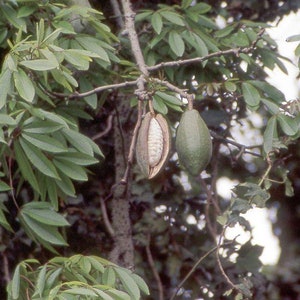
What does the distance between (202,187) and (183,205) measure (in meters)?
0.13

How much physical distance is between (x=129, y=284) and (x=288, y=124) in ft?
1.78

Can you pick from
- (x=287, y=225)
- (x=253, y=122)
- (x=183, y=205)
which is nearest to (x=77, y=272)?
(x=183, y=205)

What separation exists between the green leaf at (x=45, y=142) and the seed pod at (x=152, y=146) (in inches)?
8.9

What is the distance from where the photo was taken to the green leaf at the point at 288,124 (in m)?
1.88

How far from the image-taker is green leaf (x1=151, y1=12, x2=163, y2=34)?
6.63 ft

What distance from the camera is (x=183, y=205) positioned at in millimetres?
2676

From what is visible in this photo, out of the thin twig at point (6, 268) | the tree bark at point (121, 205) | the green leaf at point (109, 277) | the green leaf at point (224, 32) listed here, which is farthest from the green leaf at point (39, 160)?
the thin twig at point (6, 268)

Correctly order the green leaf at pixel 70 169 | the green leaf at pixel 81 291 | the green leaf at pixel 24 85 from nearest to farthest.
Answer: the green leaf at pixel 81 291, the green leaf at pixel 24 85, the green leaf at pixel 70 169

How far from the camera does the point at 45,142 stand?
66.6 inches

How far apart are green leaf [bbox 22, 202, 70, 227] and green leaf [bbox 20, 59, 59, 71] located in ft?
1.20

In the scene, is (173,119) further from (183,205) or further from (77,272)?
(77,272)

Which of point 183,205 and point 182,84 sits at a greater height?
point 182,84

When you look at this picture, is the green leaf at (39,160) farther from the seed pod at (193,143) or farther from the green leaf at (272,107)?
the green leaf at (272,107)

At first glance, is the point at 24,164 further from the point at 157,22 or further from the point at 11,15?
the point at 157,22
